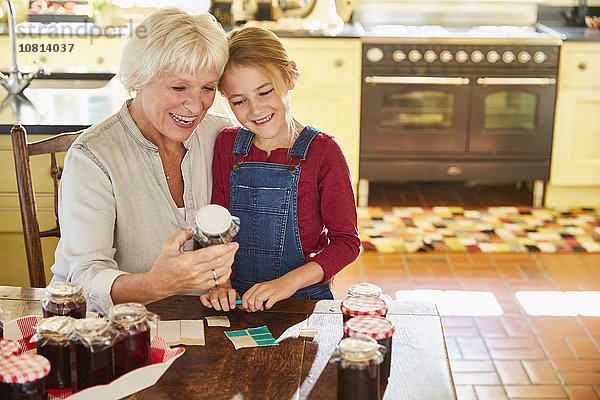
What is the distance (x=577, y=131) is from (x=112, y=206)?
3.89 metres

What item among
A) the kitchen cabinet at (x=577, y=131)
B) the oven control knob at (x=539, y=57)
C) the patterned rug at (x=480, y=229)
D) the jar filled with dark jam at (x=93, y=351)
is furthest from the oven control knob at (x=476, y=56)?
the jar filled with dark jam at (x=93, y=351)

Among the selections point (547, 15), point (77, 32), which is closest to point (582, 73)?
point (547, 15)

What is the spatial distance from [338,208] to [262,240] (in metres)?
0.22

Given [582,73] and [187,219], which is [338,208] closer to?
[187,219]

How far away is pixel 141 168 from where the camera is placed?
1859 mm

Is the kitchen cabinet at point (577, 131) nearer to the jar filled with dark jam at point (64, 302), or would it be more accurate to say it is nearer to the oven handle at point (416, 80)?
the oven handle at point (416, 80)

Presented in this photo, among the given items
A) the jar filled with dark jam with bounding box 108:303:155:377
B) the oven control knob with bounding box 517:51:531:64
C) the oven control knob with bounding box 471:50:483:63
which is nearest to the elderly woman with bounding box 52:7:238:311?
the jar filled with dark jam with bounding box 108:303:155:377

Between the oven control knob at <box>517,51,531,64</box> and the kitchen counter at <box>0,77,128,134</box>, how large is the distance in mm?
2668

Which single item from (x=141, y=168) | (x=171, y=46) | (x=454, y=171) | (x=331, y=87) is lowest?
(x=454, y=171)

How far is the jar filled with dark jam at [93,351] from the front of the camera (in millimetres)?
1176

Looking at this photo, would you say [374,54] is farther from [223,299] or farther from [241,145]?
[223,299]

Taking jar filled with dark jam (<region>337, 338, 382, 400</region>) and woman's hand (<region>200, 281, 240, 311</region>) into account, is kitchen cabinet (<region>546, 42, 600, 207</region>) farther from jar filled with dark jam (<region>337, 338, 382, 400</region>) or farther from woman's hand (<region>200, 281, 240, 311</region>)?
jar filled with dark jam (<region>337, 338, 382, 400</region>)

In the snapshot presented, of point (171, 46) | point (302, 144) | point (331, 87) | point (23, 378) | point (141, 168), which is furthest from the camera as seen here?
point (331, 87)

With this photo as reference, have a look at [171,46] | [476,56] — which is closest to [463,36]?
[476,56]
